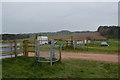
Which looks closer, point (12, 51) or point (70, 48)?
point (12, 51)

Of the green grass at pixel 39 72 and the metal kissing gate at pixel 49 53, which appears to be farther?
the metal kissing gate at pixel 49 53

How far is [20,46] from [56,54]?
6.69 ft

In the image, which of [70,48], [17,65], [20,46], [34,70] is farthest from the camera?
[70,48]

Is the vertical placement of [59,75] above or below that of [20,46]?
below

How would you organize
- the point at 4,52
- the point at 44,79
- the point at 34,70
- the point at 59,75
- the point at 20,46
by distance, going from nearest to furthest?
the point at 44,79, the point at 59,75, the point at 34,70, the point at 4,52, the point at 20,46

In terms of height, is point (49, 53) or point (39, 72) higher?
point (49, 53)

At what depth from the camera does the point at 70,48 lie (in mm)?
19812

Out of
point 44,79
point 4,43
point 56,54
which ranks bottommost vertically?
point 44,79

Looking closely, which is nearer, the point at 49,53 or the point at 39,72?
the point at 39,72

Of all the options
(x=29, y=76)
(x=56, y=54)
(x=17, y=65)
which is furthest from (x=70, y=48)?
(x=29, y=76)

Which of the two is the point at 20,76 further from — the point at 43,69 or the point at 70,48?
the point at 70,48

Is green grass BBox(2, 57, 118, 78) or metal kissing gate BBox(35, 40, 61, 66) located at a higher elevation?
metal kissing gate BBox(35, 40, 61, 66)

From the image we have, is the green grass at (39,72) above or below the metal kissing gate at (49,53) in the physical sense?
below

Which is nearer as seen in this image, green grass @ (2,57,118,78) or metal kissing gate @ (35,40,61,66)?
green grass @ (2,57,118,78)
